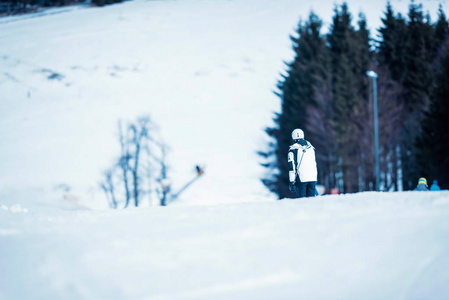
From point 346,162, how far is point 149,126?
95.0 feet

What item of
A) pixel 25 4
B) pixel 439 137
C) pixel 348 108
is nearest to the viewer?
pixel 439 137

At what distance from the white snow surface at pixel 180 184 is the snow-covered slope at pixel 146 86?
A: 24 cm

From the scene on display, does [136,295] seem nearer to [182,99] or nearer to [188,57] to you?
[182,99]

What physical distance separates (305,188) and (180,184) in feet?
134

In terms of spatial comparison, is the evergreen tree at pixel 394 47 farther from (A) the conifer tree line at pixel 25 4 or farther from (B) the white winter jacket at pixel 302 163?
(A) the conifer tree line at pixel 25 4

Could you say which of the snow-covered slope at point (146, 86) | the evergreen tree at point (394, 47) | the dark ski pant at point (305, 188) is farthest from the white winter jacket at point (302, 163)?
the snow-covered slope at point (146, 86)

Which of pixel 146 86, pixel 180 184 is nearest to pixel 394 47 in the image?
pixel 180 184

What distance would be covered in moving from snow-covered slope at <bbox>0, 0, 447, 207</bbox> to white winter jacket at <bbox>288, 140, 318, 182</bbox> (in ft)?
121

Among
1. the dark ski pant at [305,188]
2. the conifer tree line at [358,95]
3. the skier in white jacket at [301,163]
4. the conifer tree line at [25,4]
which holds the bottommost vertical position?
the dark ski pant at [305,188]

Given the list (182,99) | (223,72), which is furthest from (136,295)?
(223,72)

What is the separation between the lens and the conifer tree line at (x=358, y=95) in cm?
3325

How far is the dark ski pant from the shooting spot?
9453 millimetres

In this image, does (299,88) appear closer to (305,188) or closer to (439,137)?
(439,137)

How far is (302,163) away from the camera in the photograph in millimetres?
9289
